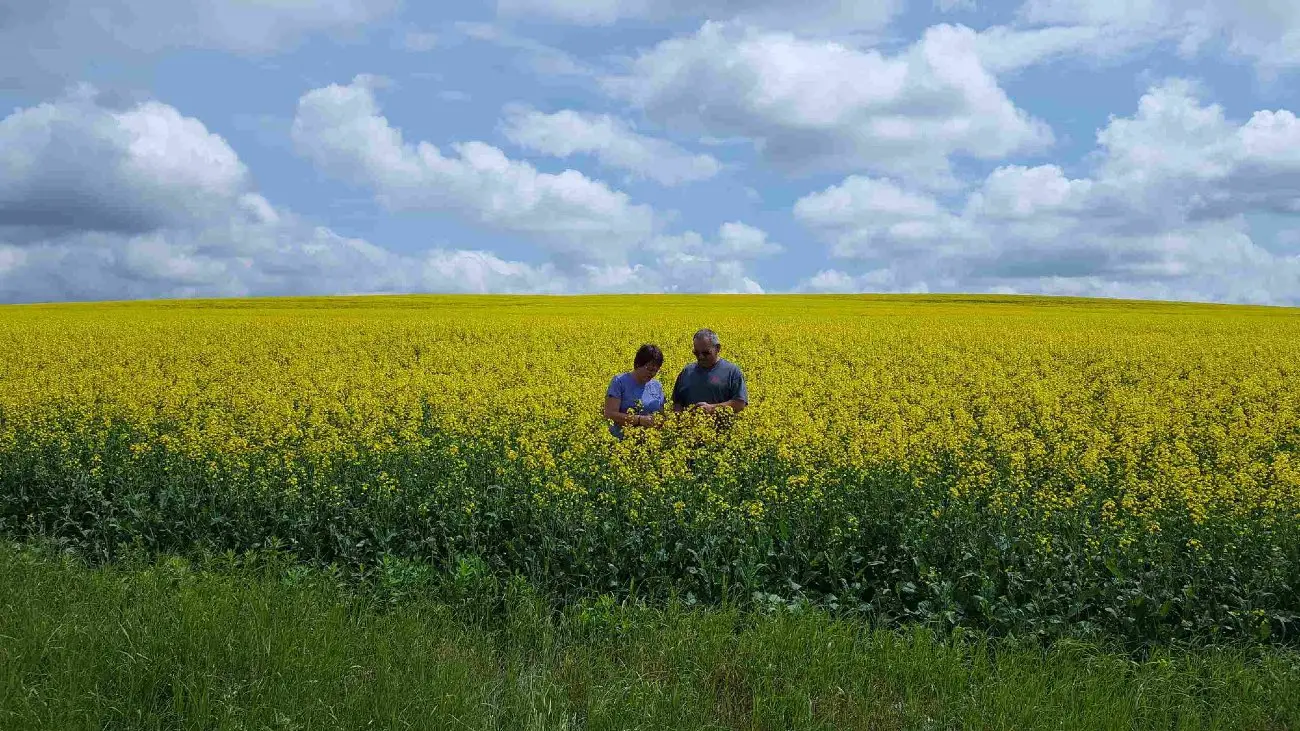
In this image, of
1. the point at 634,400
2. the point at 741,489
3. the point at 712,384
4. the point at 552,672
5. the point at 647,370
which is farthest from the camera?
the point at 712,384

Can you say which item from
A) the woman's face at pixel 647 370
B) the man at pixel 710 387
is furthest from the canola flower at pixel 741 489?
the woman's face at pixel 647 370

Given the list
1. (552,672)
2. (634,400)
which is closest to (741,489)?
(634,400)

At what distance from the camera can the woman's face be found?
887cm

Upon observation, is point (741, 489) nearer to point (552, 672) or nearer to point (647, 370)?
point (647, 370)

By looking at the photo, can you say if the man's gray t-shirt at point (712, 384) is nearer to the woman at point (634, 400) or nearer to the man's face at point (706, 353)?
the man's face at point (706, 353)

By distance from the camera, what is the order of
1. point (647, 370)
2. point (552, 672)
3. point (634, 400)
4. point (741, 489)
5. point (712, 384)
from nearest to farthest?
point (552, 672)
point (741, 489)
point (647, 370)
point (634, 400)
point (712, 384)

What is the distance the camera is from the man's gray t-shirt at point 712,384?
9.46 m

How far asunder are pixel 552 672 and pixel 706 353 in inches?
169

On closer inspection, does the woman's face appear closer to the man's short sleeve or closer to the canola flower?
the canola flower

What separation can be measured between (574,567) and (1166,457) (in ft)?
21.8

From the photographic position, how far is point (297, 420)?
11086 mm

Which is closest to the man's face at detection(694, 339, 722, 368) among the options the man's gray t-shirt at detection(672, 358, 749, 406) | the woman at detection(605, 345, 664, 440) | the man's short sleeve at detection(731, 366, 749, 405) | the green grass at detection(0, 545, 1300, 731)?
the man's gray t-shirt at detection(672, 358, 749, 406)

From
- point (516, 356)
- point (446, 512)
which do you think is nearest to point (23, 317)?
point (516, 356)

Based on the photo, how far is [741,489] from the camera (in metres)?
8.31
